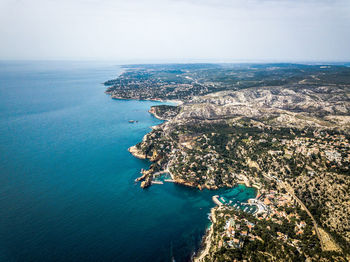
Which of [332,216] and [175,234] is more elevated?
[332,216]

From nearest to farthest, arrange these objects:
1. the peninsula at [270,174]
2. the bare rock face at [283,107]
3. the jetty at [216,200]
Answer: the peninsula at [270,174], the jetty at [216,200], the bare rock face at [283,107]

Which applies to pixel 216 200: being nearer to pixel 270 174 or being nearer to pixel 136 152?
pixel 270 174

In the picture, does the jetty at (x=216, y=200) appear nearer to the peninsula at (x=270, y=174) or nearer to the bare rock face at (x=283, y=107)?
the peninsula at (x=270, y=174)

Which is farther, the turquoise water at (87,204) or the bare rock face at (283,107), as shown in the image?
the bare rock face at (283,107)

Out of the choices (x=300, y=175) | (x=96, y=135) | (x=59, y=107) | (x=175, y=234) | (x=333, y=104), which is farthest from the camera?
(x=59, y=107)

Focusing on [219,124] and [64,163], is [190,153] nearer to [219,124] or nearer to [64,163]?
[219,124]

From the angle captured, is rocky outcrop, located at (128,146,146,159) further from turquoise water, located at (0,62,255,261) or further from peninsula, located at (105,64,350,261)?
turquoise water, located at (0,62,255,261)

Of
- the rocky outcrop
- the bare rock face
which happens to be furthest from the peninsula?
the bare rock face

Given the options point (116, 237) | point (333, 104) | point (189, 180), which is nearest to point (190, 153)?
point (189, 180)

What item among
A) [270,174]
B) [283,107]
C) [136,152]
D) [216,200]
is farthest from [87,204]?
[283,107]

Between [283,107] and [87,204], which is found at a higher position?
[283,107]

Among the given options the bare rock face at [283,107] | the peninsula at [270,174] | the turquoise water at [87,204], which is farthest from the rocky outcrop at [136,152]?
the bare rock face at [283,107]
